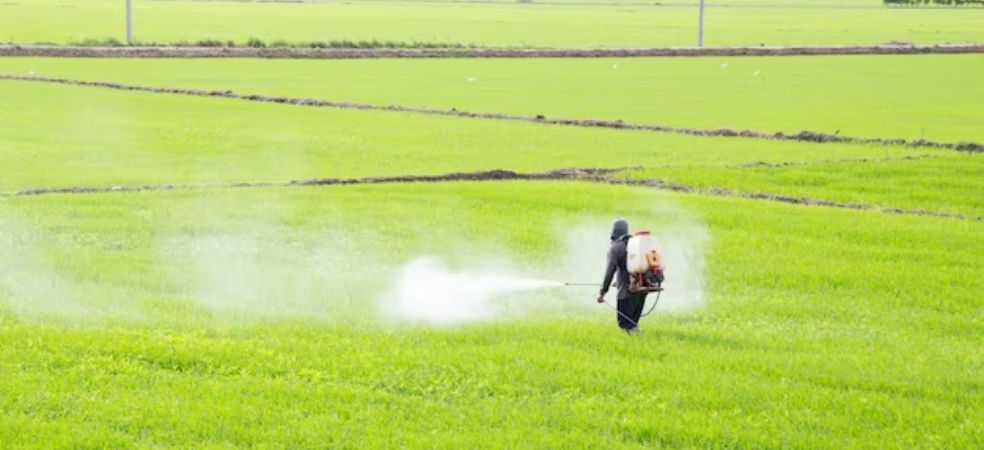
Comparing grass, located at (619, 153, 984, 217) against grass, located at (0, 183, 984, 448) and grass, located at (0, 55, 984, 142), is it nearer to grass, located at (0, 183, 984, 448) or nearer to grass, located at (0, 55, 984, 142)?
grass, located at (0, 183, 984, 448)

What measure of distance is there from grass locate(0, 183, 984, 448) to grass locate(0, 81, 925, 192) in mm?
10610

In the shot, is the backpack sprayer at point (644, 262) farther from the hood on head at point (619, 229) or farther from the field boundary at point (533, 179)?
the field boundary at point (533, 179)

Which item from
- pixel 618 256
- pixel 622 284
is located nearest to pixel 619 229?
pixel 618 256

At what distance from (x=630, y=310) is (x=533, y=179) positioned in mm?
14995

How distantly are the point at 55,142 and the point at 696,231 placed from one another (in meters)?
19.4

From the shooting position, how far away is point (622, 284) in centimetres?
1299

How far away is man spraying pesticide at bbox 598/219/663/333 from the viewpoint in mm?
12398

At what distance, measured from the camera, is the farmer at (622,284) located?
12.7 meters

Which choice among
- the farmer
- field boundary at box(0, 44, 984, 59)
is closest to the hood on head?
the farmer

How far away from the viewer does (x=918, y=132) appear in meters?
38.8

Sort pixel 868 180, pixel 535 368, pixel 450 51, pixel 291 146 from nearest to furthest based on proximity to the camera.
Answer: pixel 535 368 < pixel 868 180 < pixel 291 146 < pixel 450 51

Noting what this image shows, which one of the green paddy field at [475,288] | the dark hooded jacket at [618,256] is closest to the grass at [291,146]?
the green paddy field at [475,288]

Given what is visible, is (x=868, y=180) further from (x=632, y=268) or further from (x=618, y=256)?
(x=632, y=268)

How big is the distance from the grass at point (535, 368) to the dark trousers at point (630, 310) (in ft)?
0.75
